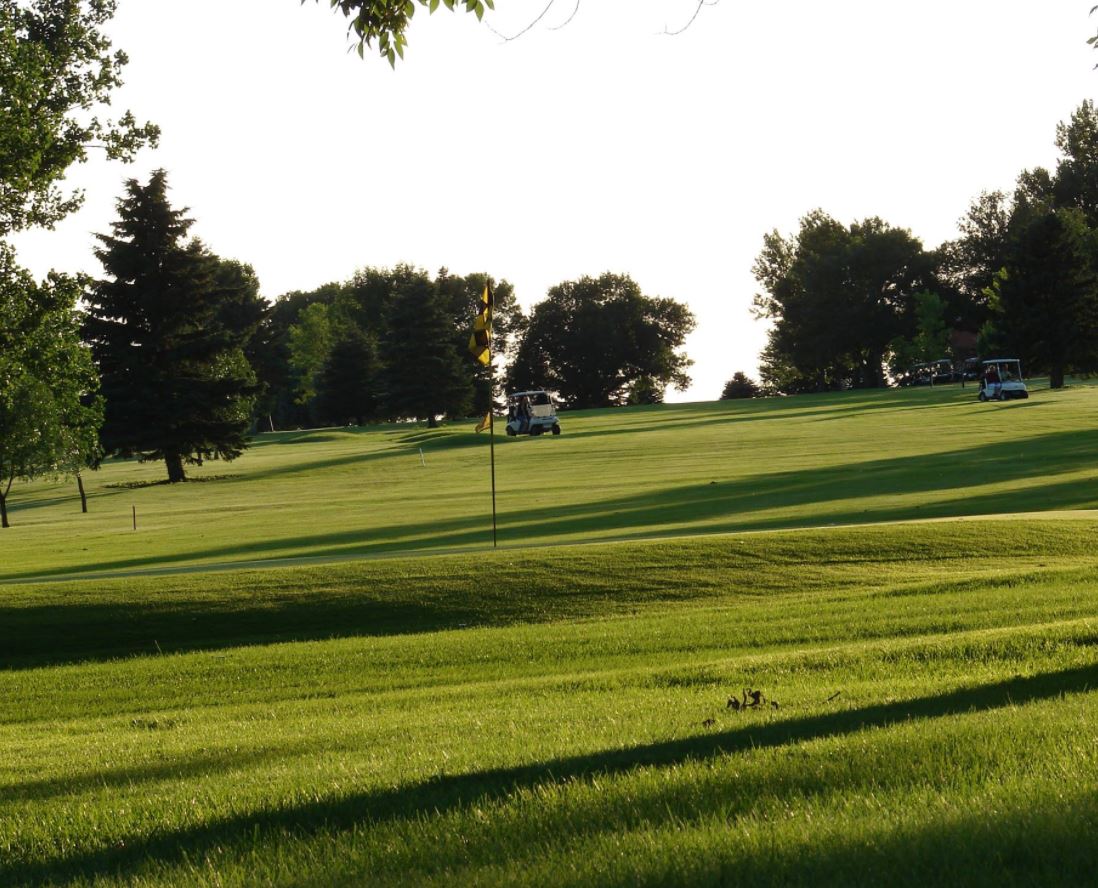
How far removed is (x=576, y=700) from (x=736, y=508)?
2227 cm

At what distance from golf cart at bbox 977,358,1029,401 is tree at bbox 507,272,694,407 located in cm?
5090

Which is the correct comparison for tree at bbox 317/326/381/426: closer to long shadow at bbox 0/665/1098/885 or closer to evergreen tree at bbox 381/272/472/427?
evergreen tree at bbox 381/272/472/427

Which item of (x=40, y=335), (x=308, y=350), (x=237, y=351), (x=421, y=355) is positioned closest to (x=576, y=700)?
(x=40, y=335)

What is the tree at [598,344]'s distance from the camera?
125 meters

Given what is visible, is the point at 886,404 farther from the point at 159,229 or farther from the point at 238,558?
the point at 238,558

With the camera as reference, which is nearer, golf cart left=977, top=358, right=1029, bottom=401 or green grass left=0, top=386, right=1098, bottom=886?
green grass left=0, top=386, right=1098, bottom=886

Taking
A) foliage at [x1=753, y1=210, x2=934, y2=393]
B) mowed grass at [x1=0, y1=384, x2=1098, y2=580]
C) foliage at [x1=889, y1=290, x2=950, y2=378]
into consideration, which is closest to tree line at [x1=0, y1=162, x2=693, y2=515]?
mowed grass at [x1=0, y1=384, x2=1098, y2=580]

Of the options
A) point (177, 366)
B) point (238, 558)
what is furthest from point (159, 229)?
point (238, 558)

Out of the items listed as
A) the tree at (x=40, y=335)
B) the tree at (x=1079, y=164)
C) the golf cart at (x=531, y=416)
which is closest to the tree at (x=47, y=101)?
the tree at (x=40, y=335)

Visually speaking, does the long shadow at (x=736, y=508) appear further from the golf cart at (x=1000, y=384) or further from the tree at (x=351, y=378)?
the tree at (x=351, y=378)

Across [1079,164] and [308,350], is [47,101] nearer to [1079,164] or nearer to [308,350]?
[308,350]

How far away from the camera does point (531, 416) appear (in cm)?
7375

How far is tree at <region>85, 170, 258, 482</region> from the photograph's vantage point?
2349 inches

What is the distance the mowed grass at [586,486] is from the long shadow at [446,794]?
1721 cm
